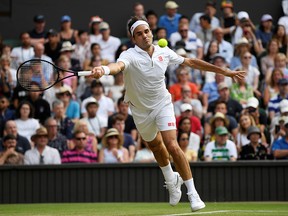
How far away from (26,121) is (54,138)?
84cm

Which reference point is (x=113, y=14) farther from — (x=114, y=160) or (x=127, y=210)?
(x=127, y=210)

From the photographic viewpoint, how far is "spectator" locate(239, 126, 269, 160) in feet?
50.9

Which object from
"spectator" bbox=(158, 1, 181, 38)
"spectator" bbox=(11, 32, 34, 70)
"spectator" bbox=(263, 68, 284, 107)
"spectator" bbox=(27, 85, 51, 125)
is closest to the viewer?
"spectator" bbox=(27, 85, 51, 125)

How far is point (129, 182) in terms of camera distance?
15.2m

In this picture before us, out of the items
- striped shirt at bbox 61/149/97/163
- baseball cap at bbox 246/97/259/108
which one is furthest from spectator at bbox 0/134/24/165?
baseball cap at bbox 246/97/259/108

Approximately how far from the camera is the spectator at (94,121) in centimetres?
1720

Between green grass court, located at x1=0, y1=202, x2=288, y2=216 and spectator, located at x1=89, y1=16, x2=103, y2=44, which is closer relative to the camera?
green grass court, located at x1=0, y1=202, x2=288, y2=216

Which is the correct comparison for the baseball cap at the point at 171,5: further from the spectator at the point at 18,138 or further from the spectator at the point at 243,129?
the spectator at the point at 18,138

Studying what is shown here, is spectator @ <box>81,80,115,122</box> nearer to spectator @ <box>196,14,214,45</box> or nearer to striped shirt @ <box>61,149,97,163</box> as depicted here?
striped shirt @ <box>61,149,97,163</box>

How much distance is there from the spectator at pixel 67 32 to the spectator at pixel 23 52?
40.3 inches

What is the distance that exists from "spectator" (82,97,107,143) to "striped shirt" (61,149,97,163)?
1.30 metres

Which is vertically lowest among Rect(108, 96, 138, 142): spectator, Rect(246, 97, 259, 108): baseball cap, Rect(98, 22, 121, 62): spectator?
Rect(108, 96, 138, 142): spectator

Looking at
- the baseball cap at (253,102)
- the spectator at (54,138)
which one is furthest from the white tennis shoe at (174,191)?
the baseball cap at (253,102)

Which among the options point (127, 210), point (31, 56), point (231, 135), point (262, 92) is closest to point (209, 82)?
point (262, 92)
